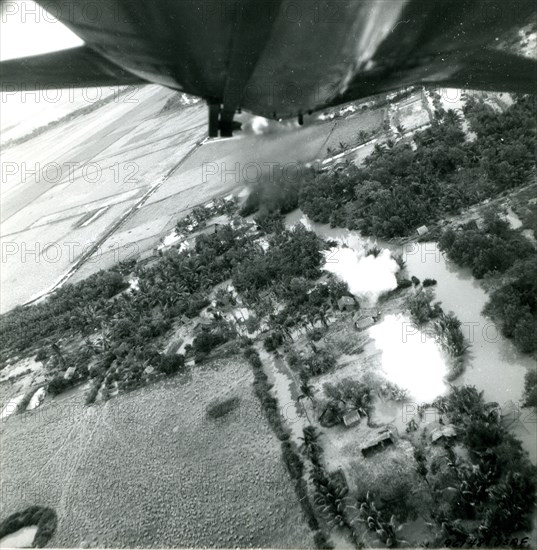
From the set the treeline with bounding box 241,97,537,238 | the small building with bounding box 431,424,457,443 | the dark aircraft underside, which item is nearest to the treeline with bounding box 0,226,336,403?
the treeline with bounding box 241,97,537,238

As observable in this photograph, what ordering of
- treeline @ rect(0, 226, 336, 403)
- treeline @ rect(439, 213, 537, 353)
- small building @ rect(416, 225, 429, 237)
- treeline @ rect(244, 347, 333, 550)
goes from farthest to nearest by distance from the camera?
small building @ rect(416, 225, 429, 237) → treeline @ rect(0, 226, 336, 403) → treeline @ rect(439, 213, 537, 353) → treeline @ rect(244, 347, 333, 550)

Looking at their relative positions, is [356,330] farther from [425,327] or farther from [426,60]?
[426,60]

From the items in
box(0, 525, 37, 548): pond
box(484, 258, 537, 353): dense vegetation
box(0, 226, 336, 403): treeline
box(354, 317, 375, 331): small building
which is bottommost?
box(0, 525, 37, 548): pond

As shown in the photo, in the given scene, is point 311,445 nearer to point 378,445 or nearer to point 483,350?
point 378,445

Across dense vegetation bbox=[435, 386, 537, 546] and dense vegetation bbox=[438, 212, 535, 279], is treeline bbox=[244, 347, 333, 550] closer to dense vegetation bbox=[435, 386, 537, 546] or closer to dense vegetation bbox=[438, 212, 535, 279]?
dense vegetation bbox=[435, 386, 537, 546]

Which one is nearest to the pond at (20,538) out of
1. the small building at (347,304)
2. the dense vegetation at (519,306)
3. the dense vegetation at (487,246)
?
the small building at (347,304)

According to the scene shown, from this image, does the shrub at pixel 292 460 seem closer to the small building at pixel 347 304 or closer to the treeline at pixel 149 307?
the treeline at pixel 149 307

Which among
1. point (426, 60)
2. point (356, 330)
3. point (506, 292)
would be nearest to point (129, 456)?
point (356, 330)

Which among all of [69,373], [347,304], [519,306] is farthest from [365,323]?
[69,373]
